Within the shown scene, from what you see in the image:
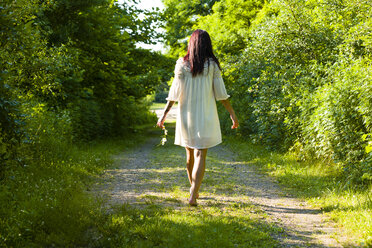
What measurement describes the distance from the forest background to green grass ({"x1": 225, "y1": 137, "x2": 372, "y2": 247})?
0.22 meters

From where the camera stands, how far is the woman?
520 cm

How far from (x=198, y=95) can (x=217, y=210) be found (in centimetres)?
165

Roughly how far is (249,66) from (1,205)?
9920 mm

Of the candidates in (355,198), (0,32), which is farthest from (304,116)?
(0,32)

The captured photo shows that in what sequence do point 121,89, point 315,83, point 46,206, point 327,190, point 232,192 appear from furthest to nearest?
point 121,89, point 315,83, point 232,192, point 327,190, point 46,206

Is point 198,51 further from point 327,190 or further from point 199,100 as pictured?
point 327,190

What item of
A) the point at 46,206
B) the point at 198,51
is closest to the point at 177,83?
the point at 198,51

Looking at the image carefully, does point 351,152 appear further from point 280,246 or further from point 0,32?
point 0,32

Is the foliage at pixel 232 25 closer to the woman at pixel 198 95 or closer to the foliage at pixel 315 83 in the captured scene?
the foliage at pixel 315 83

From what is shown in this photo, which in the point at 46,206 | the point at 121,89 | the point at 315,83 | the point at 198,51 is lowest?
the point at 46,206

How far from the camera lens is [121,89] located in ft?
45.5

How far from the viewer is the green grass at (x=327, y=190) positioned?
4211 mm

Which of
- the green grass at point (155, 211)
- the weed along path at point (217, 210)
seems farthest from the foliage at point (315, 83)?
the weed along path at point (217, 210)

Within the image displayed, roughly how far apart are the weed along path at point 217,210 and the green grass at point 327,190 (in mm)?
199
